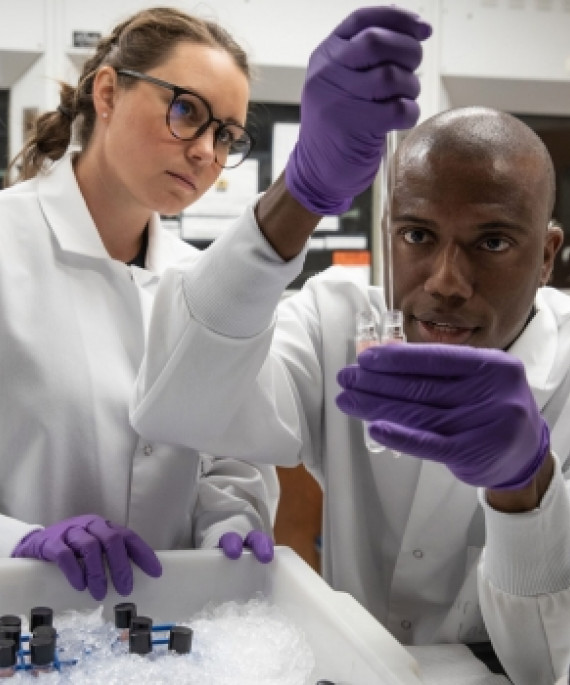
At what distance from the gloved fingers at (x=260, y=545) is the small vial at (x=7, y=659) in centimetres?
41

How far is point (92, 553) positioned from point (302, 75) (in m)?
2.50

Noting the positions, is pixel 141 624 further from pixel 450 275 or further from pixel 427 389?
pixel 450 275

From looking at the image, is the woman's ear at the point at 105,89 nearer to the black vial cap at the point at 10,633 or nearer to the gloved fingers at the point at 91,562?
the gloved fingers at the point at 91,562

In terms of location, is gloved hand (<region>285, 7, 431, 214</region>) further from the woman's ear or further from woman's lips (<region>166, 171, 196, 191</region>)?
the woman's ear

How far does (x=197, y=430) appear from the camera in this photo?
135 cm

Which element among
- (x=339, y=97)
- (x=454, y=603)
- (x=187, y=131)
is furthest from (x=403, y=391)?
(x=187, y=131)

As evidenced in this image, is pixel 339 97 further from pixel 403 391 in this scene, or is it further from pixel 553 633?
pixel 553 633

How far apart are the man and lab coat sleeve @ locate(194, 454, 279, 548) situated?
117 mm

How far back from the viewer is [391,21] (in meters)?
1.02

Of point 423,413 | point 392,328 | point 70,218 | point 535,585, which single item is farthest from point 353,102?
point 70,218

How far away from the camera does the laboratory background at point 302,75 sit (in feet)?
10.3

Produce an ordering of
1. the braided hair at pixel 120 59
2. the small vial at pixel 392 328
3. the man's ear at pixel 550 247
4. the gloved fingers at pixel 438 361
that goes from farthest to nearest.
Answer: the braided hair at pixel 120 59, the man's ear at pixel 550 247, the small vial at pixel 392 328, the gloved fingers at pixel 438 361

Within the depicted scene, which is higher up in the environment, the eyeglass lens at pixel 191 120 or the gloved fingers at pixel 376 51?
the gloved fingers at pixel 376 51

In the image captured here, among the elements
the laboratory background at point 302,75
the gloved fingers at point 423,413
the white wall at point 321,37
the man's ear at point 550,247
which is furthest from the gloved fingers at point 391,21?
the white wall at point 321,37
